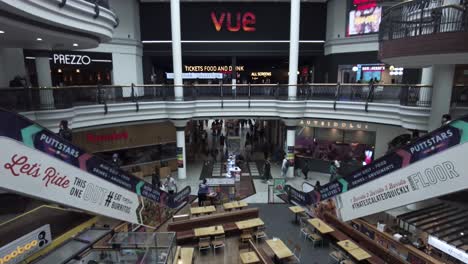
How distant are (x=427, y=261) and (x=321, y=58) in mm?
16099

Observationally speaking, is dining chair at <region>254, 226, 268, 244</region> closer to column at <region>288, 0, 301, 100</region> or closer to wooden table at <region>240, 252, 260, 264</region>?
wooden table at <region>240, 252, 260, 264</region>

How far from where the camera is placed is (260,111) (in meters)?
17.1

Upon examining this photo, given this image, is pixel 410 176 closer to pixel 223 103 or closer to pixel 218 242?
pixel 218 242

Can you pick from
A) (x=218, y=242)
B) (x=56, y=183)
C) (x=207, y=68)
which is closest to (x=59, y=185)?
(x=56, y=183)

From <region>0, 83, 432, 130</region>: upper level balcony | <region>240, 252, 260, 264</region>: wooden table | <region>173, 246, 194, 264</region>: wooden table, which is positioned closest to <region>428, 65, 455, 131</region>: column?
<region>0, 83, 432, 130</region>: upper level balcony

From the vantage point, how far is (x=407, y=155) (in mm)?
7477

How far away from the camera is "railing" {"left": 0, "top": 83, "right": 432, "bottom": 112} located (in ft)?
34.8

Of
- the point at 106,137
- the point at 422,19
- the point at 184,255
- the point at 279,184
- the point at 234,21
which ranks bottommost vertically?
the point at 184,255

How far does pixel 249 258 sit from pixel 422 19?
9.66 meters

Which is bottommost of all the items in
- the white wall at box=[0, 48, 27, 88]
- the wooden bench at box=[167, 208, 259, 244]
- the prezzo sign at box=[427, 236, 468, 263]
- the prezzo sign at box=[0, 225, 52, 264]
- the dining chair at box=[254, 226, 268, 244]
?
the dining chair at box=[254, 226, 268, 244]

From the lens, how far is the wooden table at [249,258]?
8766 millimetres

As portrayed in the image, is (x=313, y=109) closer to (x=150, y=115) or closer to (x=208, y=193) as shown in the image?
(x=208, y=193)

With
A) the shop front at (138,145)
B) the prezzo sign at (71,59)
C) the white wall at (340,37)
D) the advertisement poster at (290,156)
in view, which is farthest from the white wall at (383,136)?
the prezzo sign at (71,59)

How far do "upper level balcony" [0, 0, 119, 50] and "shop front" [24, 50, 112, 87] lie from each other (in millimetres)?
5400
